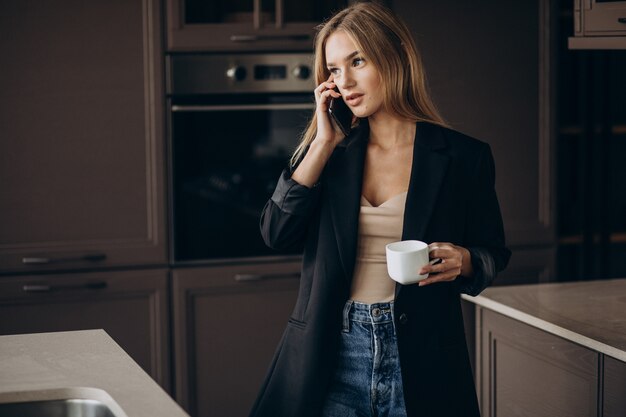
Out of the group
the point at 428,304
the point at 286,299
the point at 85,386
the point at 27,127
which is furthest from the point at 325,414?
the point at 27,127

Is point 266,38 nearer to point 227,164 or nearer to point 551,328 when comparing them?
point 227,164

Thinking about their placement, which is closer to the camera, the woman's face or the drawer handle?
the woman's face

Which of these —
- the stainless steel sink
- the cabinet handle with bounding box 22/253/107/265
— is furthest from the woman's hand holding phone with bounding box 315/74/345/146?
the cabinet handle with bounding box 22/253/107/265

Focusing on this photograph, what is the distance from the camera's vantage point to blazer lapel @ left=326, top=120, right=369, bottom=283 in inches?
69.2

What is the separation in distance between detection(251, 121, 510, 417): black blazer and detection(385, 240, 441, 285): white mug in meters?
0.11

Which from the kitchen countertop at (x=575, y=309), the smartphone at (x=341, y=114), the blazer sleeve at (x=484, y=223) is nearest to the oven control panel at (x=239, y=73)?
the kitchen countertop at (x=575, y=309)

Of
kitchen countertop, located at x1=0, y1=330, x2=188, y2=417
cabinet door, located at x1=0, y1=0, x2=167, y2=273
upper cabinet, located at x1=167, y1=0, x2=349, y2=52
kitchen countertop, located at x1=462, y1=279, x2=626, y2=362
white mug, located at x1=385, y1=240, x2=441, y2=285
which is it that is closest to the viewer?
kitchen countertop, located at x1=0, y1=330, x2=188, y2=417

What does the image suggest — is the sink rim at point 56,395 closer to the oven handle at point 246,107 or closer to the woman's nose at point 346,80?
the woman's nose at point 346,80

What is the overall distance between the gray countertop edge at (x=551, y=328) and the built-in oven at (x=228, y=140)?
97 centimetres

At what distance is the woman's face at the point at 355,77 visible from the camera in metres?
1.78

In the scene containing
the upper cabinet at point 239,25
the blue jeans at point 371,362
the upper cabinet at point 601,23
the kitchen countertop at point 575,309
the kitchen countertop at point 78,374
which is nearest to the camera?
the kitchen countertop at point 78,374

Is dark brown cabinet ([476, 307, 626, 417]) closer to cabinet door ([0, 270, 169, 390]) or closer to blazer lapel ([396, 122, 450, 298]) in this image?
blazer lapel ([396, 122, 450, 298])

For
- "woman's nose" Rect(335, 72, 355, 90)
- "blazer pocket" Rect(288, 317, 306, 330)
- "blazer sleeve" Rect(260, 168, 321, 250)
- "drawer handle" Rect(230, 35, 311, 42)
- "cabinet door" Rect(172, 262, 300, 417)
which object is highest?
"drawer handle" Rect(230, 35, 311, 42)

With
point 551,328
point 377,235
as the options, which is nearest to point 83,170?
point 377,235
